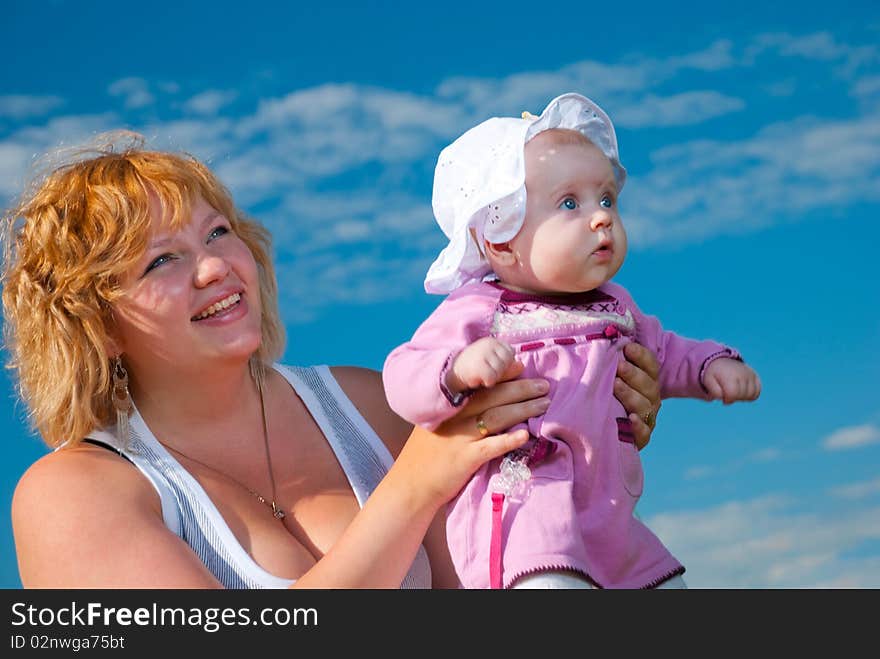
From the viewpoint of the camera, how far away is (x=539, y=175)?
3.17 meters

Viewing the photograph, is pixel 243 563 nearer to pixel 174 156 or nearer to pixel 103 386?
pixel 103 386

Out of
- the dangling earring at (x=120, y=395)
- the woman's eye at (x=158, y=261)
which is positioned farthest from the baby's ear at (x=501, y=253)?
the dangling earring at (x=120, y=395)

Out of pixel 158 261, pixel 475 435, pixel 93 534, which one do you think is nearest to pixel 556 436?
pixel 475 435

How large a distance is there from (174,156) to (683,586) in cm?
237

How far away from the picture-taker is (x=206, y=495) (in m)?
3.56

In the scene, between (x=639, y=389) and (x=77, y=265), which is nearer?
(x=639, y=389)

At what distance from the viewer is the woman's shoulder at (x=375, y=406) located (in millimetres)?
4055

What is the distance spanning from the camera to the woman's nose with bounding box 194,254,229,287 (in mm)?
3588

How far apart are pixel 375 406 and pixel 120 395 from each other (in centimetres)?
95

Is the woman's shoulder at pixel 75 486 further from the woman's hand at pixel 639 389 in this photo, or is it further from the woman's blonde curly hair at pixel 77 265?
the woman's hand at pixel 639 389

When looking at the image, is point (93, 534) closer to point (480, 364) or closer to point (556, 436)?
point (480, 364)

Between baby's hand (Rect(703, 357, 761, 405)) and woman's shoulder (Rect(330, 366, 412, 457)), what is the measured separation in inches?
48.4

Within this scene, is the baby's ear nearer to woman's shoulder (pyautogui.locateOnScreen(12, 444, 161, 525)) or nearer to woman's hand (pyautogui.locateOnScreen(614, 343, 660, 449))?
woman's hand (pyautogui.locateOnScreen(614, 343, 660, 449))
